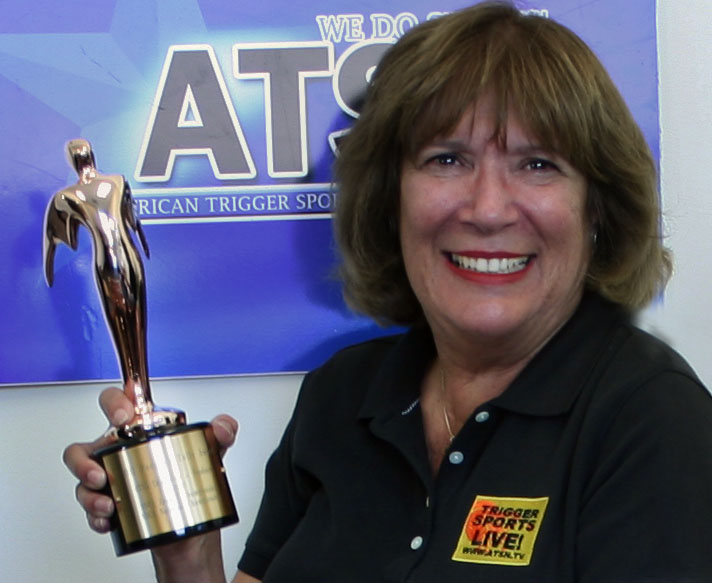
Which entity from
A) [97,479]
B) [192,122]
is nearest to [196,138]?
[192,122]

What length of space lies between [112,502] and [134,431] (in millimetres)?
60

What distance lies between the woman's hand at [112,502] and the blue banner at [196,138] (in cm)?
23

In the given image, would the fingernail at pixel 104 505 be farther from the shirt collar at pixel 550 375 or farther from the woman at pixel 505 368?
the shirt collar at pixel 550 375

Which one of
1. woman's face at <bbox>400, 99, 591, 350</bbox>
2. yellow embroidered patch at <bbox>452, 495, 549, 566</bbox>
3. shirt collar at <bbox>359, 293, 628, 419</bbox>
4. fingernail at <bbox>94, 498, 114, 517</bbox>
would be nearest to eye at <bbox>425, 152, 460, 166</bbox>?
woman's face at <bbox>400, 99, 591, 350</bbox>

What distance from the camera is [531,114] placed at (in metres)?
0.84

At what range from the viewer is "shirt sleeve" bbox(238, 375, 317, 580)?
1.05m

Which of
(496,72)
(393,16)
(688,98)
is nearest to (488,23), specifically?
(496,72)

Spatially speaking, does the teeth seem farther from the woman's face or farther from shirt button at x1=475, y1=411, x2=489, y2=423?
shirt button at x1=475, y1=411, x2=489, y2=423

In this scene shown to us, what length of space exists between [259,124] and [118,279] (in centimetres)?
33

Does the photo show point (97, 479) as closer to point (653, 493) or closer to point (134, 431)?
point (134, 431)

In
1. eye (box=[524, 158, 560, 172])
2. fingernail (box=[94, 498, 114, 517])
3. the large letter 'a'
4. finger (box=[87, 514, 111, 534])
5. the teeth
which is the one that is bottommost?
finger (box=[87, 514, 111, 534])

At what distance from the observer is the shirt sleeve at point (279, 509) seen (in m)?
1.05

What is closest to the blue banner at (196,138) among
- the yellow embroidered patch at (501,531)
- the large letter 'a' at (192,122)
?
the large letter 'a' at (192,122)

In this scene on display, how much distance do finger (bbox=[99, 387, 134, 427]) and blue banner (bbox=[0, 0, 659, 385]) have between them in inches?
9.0
